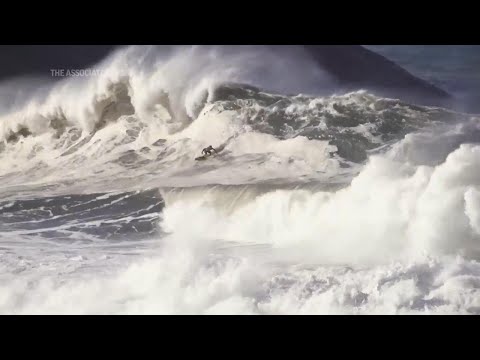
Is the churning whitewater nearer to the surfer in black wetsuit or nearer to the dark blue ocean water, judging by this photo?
the surfer in black wetsuit

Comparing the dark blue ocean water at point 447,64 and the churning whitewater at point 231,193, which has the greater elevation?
the dark blue ocean water at point 447,64

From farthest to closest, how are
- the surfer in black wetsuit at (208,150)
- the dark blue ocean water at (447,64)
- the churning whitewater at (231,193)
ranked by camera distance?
the surfer in black wetsuit at (208,150), the dark blue ocean water at (447,64), the churning whitewater at (231,193)

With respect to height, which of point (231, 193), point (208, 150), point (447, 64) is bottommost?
point (231, 193)

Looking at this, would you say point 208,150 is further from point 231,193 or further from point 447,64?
point 447,64

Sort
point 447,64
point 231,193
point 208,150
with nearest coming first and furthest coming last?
point 447,64 < point 231,193 < point 208,150

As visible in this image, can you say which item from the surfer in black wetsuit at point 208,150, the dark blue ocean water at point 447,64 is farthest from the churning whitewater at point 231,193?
the dark blue ocean water at point 447,64

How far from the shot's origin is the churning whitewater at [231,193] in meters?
5.56

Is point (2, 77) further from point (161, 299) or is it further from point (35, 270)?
point (161, 299)

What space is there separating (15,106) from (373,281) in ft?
14.1

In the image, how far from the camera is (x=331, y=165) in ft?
19.7

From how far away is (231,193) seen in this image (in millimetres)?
6086

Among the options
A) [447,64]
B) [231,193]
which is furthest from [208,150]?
[447,64]

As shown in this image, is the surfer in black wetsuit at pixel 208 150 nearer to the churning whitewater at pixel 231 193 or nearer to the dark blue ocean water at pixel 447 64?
the churning whitewater at pixel 231 193

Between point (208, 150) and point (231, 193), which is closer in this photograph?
point (231, 193)
